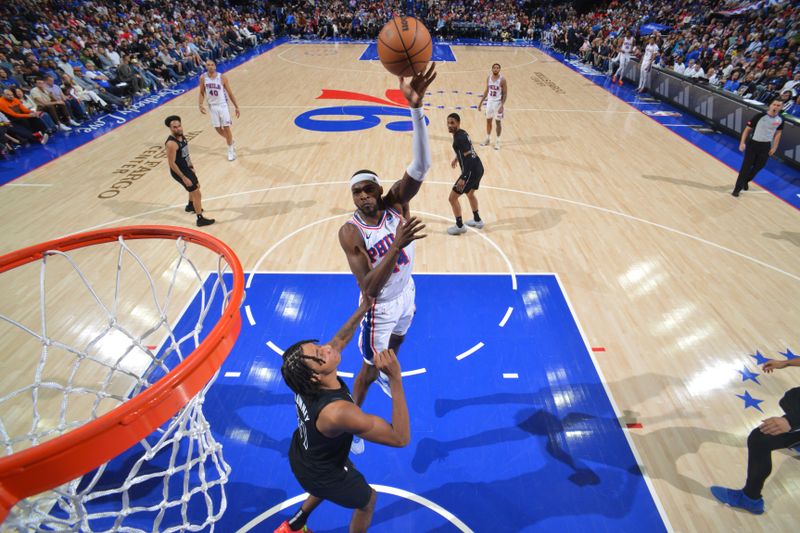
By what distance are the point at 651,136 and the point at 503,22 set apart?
18.8m

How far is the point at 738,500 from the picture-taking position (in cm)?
349

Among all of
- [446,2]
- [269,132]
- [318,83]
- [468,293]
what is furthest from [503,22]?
[468,293]

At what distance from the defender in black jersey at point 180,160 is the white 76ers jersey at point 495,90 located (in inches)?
242

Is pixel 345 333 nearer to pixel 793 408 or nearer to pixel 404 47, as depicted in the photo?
pixel 404 47

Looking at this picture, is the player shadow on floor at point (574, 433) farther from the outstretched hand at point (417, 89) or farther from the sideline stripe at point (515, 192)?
the outstretched hand at point (417, 89)

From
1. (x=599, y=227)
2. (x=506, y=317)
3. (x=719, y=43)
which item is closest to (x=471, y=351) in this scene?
(x=506, y=317)

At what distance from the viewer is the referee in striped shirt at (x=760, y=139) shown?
23.9 feet

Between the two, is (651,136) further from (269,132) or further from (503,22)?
(503,22)

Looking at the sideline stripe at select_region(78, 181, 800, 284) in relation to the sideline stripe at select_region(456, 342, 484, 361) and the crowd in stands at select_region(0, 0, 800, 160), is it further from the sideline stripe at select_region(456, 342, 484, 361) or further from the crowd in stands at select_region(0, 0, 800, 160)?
the crowd in stands at select_region(0, 0, 800, 160)

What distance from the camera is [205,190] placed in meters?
8.41

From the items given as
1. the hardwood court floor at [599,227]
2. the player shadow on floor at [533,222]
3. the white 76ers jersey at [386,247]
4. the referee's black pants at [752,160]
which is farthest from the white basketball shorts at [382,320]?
the referee's black pants at [752,160]

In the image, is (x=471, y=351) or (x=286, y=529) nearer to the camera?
(x=286, y=529)

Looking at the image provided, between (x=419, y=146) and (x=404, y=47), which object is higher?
(x=404, y=47)

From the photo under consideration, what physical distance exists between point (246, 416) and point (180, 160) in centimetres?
422
